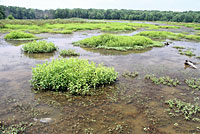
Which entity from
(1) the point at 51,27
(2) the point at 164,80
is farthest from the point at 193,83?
(1) the point at 51,27

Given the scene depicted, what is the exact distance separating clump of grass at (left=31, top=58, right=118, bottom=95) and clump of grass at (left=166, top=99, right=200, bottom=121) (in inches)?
131

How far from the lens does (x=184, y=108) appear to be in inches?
277

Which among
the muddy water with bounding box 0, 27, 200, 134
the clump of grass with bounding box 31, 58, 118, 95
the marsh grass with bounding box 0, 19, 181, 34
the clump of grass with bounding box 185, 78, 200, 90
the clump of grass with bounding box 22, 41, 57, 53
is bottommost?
the muddy water with bounding box 0, 27, 200, 134

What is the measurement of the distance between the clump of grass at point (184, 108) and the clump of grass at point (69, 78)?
3.32m

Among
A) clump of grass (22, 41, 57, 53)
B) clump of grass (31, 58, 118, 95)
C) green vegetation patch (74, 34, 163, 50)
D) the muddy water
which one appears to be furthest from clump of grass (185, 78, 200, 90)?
clump of grass (22, 41, 57, 53)

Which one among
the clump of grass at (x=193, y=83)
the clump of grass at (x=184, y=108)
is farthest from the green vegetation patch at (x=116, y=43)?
the clump of grass at (x=184, y=108)

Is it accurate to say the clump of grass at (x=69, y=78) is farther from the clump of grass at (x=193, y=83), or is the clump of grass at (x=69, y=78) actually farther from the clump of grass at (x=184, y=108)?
the clump of grass at (x=193, y=83)

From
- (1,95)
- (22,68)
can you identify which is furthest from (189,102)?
(22,68)

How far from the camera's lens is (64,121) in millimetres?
6207

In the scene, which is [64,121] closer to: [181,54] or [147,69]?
[147,69]

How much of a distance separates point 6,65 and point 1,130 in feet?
27.0

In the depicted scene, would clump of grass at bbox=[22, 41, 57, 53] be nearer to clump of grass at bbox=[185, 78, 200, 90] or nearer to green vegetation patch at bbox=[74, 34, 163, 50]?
green vegetation patch at bbox=[74, 34, 163, 50]

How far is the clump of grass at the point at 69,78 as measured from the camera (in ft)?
27.0

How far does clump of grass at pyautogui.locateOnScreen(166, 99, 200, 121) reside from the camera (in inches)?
265
